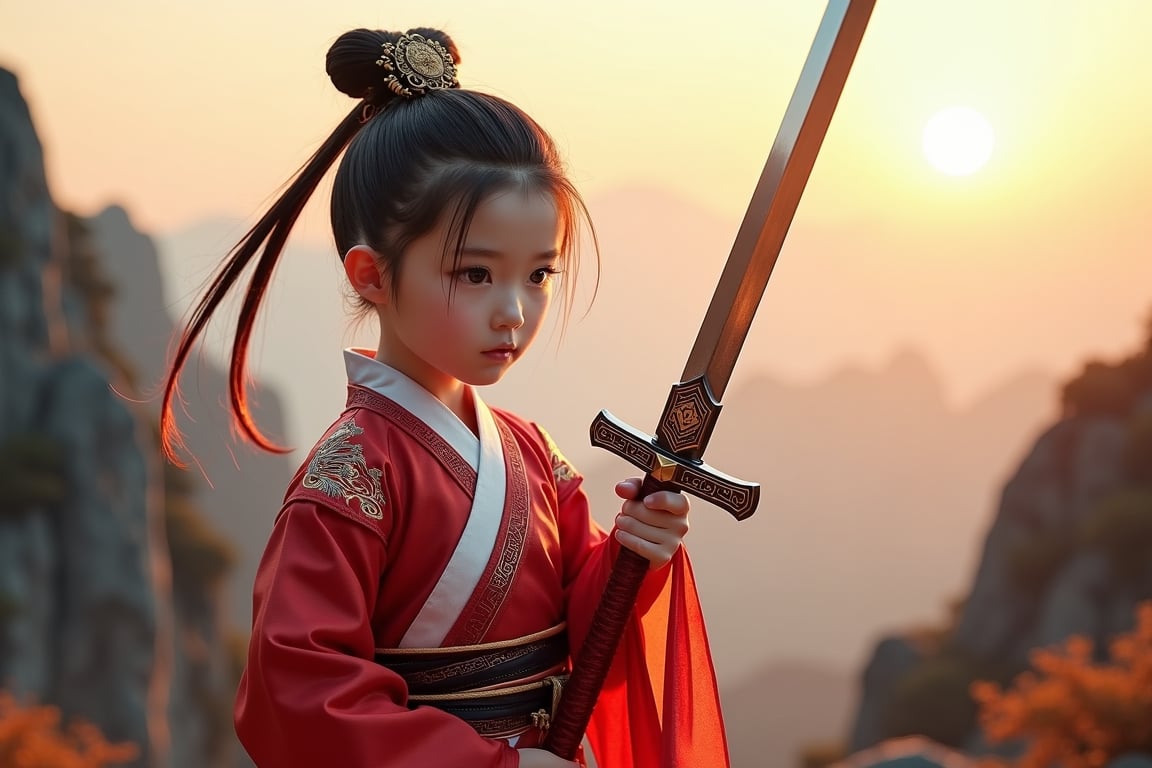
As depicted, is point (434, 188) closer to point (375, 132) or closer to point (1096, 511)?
point (375, 132)

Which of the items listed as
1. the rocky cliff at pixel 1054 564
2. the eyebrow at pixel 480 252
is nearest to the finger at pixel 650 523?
the eyebrow at pixel 480 252

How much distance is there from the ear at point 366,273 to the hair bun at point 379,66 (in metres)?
0.23

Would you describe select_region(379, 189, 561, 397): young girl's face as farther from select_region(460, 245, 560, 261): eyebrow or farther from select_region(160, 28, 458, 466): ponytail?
select_region(160, 28, 458, 466): ponytail

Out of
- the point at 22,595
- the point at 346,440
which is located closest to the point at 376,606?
the point at 346,440

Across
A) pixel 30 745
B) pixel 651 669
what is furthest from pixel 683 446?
pixel 30 745

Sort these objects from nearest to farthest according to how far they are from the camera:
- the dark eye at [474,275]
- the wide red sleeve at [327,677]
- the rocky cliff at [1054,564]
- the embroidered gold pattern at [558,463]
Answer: the wide red sleeve at [327,677]
the dark eye at [474,275]
the embroidered gold pattern at [558,463]
the rocky cliff at [1054,564]

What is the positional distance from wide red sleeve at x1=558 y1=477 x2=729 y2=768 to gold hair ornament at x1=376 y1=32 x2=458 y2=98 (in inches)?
23.0

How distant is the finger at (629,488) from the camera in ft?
4.68

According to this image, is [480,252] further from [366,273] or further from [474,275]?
[366,273]

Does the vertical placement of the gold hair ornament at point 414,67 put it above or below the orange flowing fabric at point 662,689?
above

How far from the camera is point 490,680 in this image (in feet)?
4.87

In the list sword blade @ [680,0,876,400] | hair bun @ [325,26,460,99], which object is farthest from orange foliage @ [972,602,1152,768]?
hair bun @ [325,26,460,99]

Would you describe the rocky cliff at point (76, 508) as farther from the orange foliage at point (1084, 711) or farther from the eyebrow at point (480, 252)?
the eyebrow at point (480, 252)

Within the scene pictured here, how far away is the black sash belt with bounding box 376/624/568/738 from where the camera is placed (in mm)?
1447
